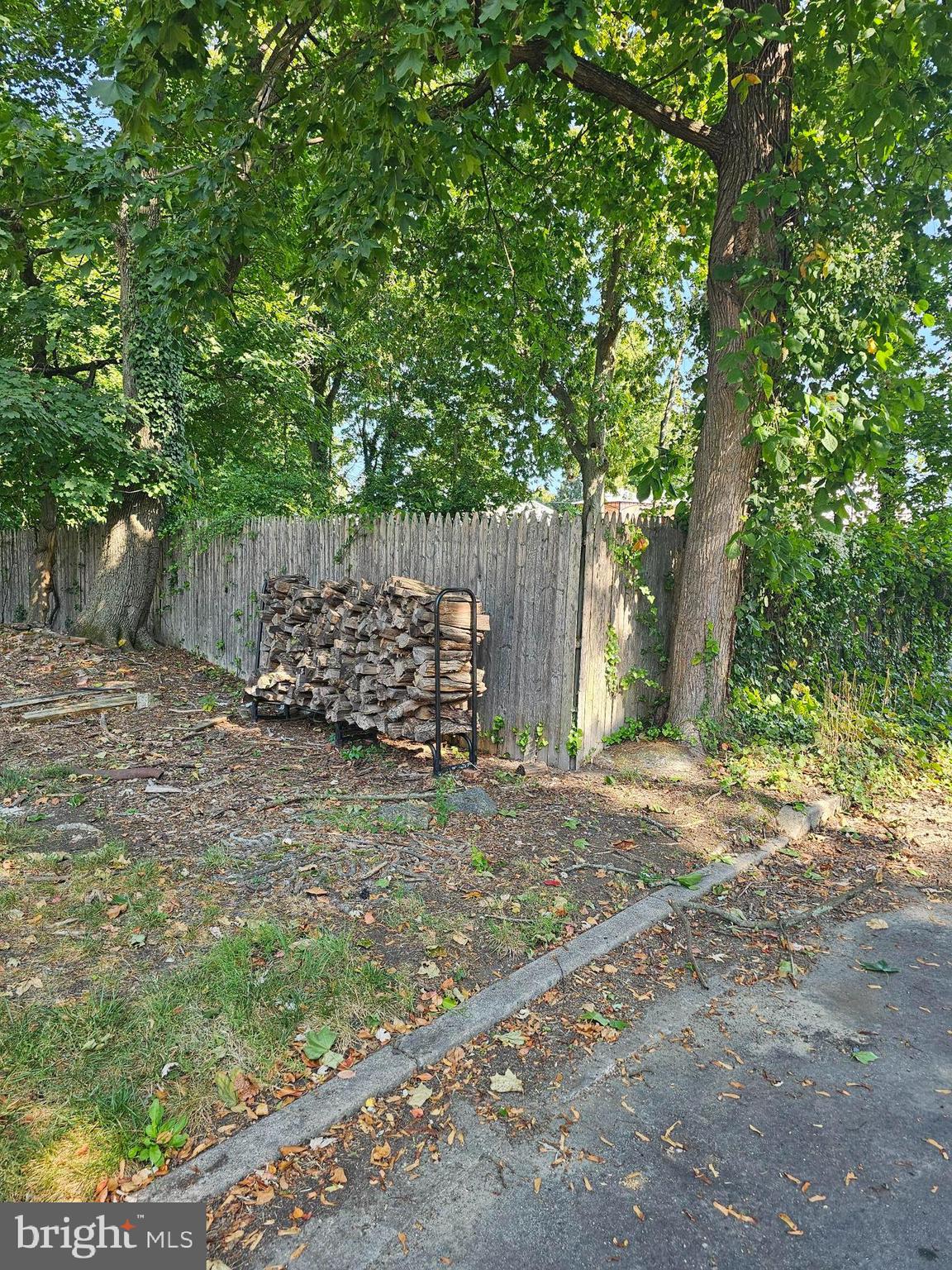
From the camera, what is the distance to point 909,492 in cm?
1160

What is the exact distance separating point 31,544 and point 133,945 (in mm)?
11730

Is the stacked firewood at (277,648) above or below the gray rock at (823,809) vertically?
above

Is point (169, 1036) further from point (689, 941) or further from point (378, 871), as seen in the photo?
point (689, 941)

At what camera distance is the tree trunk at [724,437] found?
605 cm

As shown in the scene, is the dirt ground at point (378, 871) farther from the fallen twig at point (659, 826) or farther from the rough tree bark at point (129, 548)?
the rough tree bark at point (129, 548)

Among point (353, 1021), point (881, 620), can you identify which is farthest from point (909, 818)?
point (353, 1021)

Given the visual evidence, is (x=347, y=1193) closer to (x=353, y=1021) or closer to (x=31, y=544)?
(x=353, y=1021)

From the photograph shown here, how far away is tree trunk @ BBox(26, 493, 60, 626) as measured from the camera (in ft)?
39.3

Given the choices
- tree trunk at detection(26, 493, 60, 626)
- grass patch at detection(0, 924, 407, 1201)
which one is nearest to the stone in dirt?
grass patch at detection(0, 924, 407, 1201)

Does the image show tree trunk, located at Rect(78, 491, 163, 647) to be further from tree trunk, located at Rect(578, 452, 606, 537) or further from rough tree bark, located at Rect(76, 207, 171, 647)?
tree trunk, located at Rect(578, 452, 606, 537)

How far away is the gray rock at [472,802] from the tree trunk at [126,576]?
7.38 metres

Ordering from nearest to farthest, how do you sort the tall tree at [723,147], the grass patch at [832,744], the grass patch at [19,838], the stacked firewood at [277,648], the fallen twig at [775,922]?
the fallen twig at [775,922], the grass patch at [19,838], the tall tree at [723,147], the grass patch at [832,744], the stacked firewood at [277,648]

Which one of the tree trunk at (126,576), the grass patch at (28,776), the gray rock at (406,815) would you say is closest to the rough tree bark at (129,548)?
the tree trunk at (126,576)

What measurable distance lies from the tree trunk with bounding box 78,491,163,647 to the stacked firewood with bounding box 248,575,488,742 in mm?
4299
